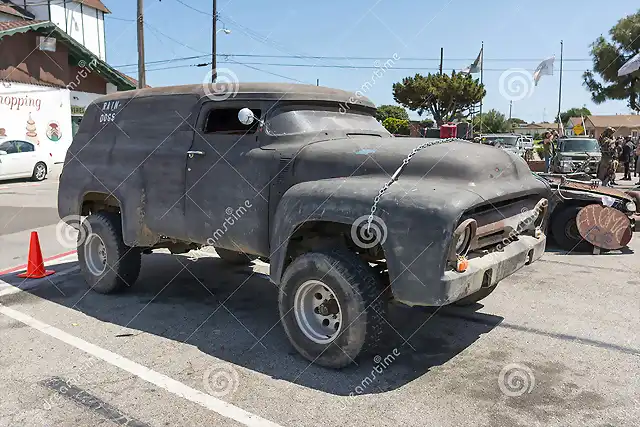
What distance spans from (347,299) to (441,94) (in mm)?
38653

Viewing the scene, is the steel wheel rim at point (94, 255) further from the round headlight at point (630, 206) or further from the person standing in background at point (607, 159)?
the person standing in background at point (607, 159)

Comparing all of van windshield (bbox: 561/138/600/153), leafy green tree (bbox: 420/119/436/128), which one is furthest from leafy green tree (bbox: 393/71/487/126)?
van windshield (bbox: 561/138/600/153)

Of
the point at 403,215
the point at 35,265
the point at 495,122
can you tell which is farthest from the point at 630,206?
the point at 495,122

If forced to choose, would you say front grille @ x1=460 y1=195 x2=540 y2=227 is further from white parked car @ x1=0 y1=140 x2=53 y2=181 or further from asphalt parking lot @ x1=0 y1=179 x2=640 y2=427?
white parked car @ x1=0 y1=140 x2=53 y2=181

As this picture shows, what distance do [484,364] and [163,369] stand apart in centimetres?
259

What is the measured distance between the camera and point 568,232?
28.7ft

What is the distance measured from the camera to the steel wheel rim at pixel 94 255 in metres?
6.55

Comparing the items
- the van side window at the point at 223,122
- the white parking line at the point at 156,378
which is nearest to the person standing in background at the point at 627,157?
the van side window at the point at 223,122

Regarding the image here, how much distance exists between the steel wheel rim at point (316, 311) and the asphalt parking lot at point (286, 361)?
273 millimetres

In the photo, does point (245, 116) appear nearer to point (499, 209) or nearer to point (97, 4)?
point (499, 209)

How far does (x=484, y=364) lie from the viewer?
14.7 feet

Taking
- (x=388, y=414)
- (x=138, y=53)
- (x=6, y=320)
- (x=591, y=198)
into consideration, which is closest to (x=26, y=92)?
(x=138, y=53)

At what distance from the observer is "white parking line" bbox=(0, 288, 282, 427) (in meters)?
3.68

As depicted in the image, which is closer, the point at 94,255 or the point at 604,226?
the point at 94,255
